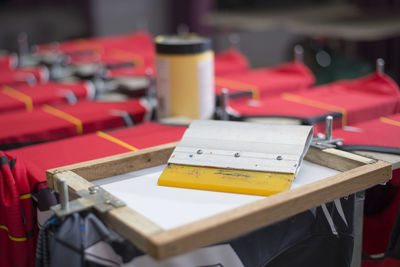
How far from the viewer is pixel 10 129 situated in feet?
4.28

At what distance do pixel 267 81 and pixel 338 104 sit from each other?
42 centimetres

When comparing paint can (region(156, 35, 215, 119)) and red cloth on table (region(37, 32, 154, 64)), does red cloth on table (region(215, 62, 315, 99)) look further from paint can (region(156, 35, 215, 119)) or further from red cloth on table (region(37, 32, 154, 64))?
red cloth on table (region(37, 32, 154, 64))

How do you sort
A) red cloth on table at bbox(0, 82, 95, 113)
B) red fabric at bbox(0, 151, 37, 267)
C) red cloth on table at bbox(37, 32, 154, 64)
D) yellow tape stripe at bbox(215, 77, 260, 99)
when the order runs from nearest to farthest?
red fabric at bbox(0, 151, 37, 267) → red cloth on table at bbox(0, 82, 95, 113) → yellow tape stripe at bbox(215, 77, 260, 99) → red cloth on table at bbox(37, 32, 154, 64)

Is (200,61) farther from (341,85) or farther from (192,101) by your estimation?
(341,85)

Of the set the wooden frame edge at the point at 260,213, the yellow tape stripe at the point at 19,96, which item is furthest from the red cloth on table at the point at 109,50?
the wooden frame edge at the point at 260,213

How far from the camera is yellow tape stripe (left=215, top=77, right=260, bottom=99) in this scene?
1730 millimetres

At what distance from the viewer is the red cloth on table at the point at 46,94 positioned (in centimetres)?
159

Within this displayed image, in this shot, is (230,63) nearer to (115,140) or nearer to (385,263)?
(115,140)

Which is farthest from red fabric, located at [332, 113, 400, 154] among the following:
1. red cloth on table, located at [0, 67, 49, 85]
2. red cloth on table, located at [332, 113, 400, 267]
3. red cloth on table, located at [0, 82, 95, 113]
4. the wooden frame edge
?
red cloth on table, located at [0, 67, 49, 85]

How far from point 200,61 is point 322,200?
0.65 m

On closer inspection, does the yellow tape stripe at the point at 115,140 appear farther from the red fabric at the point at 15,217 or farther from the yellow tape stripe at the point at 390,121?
the yellow tape stripe at the point at 390,121

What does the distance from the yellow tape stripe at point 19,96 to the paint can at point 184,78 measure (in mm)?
474

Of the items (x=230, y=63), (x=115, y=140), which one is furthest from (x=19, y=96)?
(x=230, y=63)

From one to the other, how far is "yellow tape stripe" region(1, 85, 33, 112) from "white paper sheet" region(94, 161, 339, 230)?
0.75 m
